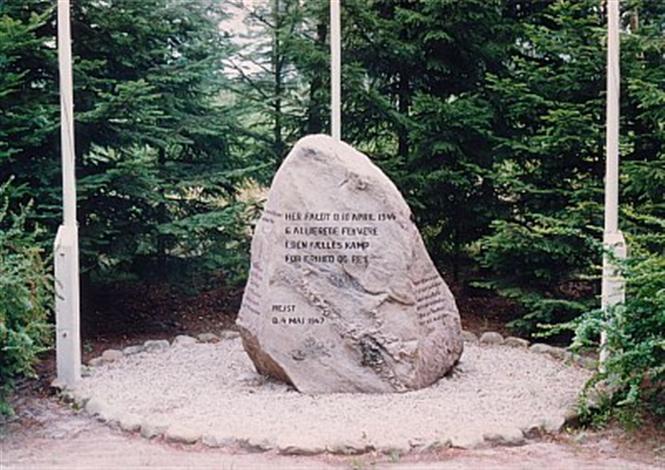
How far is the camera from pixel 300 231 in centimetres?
648

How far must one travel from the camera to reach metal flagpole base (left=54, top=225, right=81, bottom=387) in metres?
6.74

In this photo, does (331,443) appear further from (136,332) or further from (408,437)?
(136,332)

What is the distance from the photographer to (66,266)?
673 cm

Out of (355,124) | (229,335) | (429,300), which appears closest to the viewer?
(429,300)

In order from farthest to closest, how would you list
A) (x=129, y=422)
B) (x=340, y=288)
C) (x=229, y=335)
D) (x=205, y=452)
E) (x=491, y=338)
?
(x=229, y=335), (x=491, y=338), (x=340, y=288), (x=129, y=422), (x=205, y=452)

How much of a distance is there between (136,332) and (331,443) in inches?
177

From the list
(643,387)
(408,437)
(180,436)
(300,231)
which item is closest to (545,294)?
(643,387)

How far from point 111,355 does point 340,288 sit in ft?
8.32

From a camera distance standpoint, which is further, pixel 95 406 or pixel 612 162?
pixel 612 162

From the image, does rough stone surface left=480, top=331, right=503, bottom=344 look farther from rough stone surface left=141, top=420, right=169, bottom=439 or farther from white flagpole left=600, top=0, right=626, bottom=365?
rough stone surface left=141, top=420, right=169, bottom=439

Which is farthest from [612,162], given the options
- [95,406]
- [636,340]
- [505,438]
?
[95,406]

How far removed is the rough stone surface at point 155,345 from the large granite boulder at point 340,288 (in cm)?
167

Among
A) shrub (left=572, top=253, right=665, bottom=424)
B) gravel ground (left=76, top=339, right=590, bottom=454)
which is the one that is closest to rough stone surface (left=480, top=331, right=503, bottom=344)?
gravel ground (left=76, top=339, right=590, bottom=454)

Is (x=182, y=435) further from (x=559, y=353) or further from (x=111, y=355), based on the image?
(x=559, y=353)
